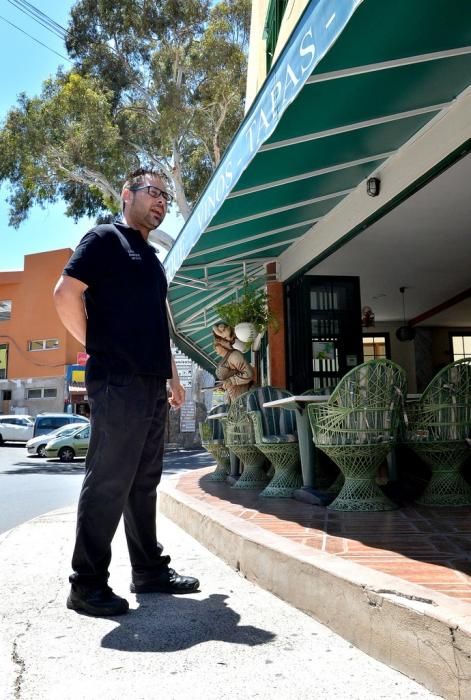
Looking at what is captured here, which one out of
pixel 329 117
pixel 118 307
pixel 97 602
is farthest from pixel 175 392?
pixel 329 117

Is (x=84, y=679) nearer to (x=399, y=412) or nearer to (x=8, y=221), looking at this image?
(x=399, y=412)

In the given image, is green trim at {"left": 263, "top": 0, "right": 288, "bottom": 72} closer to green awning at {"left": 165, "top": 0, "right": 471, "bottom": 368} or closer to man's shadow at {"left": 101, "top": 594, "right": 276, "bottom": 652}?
green awning at {"left": 165, "top": 0, "right": 471, "bottom": 368}

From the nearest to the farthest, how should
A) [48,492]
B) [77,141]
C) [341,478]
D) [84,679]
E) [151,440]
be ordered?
[84,679] < [151,440] < [341,478] < [48,492] < [77,141]

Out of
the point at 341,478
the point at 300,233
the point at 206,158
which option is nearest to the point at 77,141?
the point at 206,158

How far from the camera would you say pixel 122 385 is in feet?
8.31

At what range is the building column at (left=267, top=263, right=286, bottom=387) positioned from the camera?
7439 millimetres

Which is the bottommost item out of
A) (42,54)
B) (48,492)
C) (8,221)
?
(48,492)

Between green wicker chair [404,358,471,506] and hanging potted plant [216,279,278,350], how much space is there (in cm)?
306

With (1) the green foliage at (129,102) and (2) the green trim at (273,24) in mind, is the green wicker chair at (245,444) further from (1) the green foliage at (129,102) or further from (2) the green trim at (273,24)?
(1) the green foliage at (129,102)

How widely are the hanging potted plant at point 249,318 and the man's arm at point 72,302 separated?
14.2ft

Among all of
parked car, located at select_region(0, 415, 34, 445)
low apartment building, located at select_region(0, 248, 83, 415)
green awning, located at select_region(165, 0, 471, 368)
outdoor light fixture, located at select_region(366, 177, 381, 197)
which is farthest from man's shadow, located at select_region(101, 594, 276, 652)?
low apartment building, located at select_region(0, 248, 83, 415)

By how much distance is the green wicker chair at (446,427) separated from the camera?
3.80 metres

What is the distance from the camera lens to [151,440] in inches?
108

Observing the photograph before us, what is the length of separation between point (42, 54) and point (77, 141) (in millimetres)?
5596
